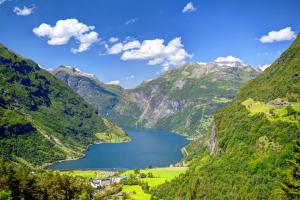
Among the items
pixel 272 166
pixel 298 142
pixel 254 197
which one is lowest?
pixel 254 197

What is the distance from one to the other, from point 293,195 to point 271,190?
118509 mm

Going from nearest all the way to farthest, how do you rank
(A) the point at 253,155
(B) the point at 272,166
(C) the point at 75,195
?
(C) the point at 75,195
(B) the point at 272,166
(A) the point at 253,155

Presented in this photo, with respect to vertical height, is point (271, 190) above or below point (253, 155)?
below

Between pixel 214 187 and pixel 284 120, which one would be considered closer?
pixel 214 187

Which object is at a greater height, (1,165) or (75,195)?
(1,165)

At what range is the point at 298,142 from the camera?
4859cm

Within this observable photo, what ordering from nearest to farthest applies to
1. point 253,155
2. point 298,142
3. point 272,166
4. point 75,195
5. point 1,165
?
point 298,142 → point 1,165 → point 75,195 → point 272,166 → point 253,155

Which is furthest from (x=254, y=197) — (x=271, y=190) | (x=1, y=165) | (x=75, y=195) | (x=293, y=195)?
(x=293, y=195)

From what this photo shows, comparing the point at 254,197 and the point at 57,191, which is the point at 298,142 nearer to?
the point at 57,191

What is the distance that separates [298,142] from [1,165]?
69694mm

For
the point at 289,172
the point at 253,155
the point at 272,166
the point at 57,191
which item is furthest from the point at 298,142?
the point at 253,155

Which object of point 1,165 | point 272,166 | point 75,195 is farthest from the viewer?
point 272,166

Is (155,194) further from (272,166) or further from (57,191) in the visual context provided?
(57,191)

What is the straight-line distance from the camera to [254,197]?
159625mm
